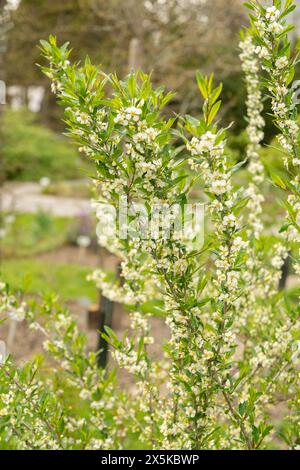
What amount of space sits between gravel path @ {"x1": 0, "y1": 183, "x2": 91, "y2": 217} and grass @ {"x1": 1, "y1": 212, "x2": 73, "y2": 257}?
1.48 m

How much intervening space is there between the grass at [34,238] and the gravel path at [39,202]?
1476 millimetres

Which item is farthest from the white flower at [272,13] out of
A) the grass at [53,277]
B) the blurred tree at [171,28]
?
the grass at [53,277]

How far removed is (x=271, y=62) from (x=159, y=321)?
4.57m

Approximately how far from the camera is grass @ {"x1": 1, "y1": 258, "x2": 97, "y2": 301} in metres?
6.59

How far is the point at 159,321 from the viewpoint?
600 centimetres

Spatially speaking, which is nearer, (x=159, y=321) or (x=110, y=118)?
(x=110, y=118)

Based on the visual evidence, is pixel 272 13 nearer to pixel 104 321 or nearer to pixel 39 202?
pixel 104 321

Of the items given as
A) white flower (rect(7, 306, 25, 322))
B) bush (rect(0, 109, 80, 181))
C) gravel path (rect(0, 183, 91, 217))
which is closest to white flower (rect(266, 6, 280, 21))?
white flower (rect(7, 306, 25, 322))

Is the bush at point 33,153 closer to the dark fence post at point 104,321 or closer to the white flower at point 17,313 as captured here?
the dark fence post at point 104,321

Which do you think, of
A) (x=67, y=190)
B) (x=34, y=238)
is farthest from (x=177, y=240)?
(x=67, y=190)

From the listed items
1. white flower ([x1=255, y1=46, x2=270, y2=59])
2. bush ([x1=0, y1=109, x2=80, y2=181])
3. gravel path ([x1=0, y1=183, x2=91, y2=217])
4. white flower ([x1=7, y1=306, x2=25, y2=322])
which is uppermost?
bush ([x1=0, y1=109, x2=80, y2=181])

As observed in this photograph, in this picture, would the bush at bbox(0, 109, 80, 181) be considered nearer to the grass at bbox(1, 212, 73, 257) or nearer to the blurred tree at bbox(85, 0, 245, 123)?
the grass at bbox(1, 212, 73, 257)
